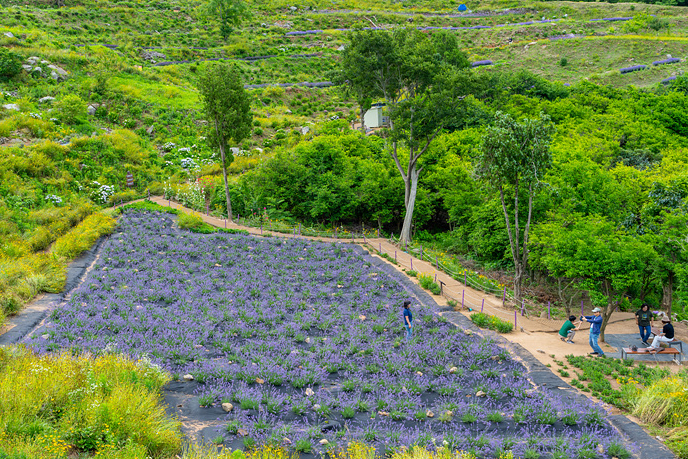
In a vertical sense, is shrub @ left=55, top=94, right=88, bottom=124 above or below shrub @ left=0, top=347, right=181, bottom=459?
above

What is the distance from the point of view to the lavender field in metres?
8.61

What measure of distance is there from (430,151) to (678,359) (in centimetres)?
2140

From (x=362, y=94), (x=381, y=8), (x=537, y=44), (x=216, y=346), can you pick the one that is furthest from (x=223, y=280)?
(x=381, y=8)

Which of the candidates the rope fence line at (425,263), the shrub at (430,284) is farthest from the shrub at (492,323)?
the shrub at (430,284)

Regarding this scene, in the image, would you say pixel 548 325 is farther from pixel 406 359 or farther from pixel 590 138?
pixel 590 138

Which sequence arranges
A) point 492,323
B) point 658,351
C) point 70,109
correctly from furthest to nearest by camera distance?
point 70,109 < point 492,323 < point 658,351

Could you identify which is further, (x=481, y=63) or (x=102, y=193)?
(x=481, y=63)

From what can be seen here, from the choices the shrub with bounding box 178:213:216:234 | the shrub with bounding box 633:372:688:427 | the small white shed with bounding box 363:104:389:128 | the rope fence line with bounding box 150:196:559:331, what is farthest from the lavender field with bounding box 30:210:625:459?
the small white shed with bounding box 363:104:389:128

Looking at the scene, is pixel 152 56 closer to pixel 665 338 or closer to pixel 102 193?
pixel 102 193

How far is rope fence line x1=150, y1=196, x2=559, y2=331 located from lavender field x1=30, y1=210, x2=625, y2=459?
6.58 ft

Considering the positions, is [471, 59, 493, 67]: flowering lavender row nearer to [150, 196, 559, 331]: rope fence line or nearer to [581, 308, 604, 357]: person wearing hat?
[150, 196, 559, 331]: rope fence line

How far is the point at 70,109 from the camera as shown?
1388 inches

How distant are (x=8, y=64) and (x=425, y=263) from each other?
1566 inches

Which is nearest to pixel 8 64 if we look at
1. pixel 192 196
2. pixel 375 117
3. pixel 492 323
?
pixel 192 196
